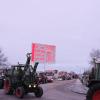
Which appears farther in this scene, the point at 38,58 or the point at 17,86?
the point at 38,58

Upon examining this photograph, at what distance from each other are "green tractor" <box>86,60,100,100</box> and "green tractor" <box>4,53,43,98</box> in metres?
8.15

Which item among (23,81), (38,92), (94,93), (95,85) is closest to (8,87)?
(23,81)

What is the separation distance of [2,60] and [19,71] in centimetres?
8840

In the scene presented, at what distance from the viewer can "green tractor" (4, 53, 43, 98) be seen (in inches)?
1053

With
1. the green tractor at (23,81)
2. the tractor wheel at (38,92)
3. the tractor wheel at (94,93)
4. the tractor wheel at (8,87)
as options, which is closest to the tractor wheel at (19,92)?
the green tractor at (23,81)

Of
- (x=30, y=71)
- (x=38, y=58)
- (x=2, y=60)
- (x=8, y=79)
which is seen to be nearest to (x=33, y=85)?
(x=30, y=71)

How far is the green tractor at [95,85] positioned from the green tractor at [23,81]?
26.8 feet

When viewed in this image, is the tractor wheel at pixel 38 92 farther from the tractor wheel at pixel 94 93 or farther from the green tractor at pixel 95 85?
the tractor wheel at pixel 94 93

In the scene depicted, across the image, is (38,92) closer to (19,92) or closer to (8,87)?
(19,92)

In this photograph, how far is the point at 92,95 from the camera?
18.2 metres

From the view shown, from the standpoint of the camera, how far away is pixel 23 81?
89.5ft

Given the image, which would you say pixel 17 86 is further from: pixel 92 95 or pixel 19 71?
pixel 92 95

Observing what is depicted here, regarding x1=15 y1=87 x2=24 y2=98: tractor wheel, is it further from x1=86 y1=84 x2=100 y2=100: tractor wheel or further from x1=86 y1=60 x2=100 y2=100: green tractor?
x1=86 y1=84 x2=100 y2=100: tractor wheel

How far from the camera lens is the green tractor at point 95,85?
18.1 metres
